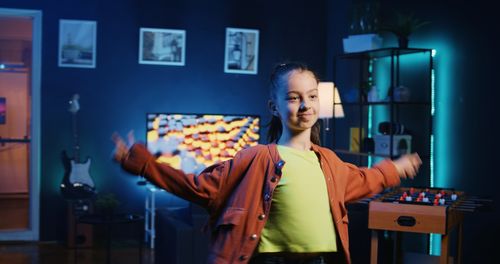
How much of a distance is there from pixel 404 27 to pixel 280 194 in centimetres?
365

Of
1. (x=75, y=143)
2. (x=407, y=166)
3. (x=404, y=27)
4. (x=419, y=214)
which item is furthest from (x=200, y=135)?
(x=407, y=166)

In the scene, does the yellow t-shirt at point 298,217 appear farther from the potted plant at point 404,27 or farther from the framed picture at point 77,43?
the framed picture at point 77,43

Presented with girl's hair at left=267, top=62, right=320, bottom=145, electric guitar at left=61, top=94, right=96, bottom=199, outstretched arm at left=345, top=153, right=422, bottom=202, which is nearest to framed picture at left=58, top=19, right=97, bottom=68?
electric guitar at left=61, top=94, right=96, bottom=199

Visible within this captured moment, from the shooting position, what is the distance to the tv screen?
6953mm

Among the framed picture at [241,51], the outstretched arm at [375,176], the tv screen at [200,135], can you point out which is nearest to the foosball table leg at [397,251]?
the outstretched arm at [375,176]

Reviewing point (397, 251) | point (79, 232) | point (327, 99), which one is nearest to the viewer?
point (397, 251)

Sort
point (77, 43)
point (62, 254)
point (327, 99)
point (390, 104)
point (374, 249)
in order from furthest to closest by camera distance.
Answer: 1. point (77, 43)
2. point (62, 254)
3. point (327, 99)
4. point (390, 104)
5. point (374, 249)

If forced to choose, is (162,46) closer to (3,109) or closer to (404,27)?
(3,109)

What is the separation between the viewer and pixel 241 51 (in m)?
7.32

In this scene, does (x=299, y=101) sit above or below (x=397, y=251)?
above

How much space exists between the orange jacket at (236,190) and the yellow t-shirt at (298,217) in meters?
0.03

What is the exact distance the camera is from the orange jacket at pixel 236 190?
2.04 metres

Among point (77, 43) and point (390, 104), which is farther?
point (77, 43)

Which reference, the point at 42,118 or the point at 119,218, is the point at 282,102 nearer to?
the point at 119,218
